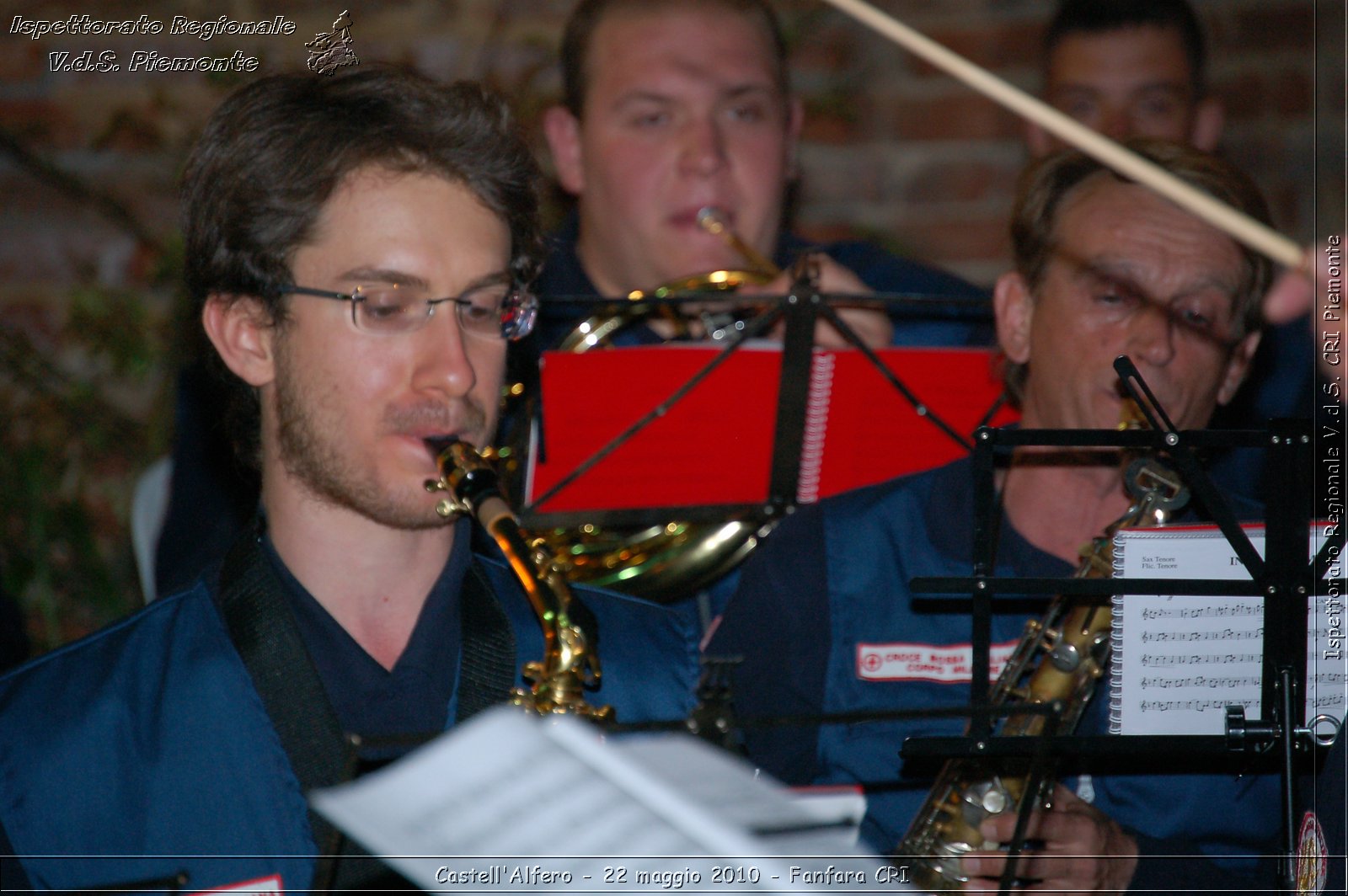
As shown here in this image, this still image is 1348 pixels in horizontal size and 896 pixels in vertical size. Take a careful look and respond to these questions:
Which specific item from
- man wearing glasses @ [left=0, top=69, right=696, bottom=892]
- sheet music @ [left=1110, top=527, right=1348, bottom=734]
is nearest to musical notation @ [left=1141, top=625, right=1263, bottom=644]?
sheet music @ [left=1110, top=527, right=1348, bottom=734]

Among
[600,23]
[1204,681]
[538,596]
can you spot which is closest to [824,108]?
[600,23]

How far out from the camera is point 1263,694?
142 centimetres

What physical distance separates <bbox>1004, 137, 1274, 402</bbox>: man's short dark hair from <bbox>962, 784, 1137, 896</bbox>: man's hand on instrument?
26.3 inches

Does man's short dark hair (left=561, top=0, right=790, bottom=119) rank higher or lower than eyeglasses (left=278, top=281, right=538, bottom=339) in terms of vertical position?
higher

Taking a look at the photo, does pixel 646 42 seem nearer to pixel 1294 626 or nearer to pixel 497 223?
pixel 497 223

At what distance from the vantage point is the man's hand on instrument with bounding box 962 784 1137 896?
162 centimetres

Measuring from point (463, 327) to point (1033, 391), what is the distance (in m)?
0.85

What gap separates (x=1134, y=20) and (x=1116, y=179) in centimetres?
91

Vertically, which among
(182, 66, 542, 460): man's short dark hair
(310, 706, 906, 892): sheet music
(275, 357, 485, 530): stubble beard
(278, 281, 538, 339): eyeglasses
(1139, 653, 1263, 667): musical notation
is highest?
(182, 66, 542, 460): man's short dark hair

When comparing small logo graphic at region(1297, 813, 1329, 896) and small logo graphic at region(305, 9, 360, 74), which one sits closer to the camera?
small logo graphic at region(1297, 813, 1329, 896)

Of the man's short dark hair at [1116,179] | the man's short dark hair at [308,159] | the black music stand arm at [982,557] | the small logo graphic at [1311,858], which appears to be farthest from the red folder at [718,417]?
the small logo graphic at [1311,858]

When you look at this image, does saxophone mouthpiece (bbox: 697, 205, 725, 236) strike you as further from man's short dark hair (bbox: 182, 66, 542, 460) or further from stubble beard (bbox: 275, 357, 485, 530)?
stubble beard (bbox: 275, 357, 485, 530)

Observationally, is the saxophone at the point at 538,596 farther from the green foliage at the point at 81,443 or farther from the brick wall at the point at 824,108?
the brick wall at the point at 824,108

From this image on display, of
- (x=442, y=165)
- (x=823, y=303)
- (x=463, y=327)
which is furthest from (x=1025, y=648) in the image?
(x=442, y=165)
